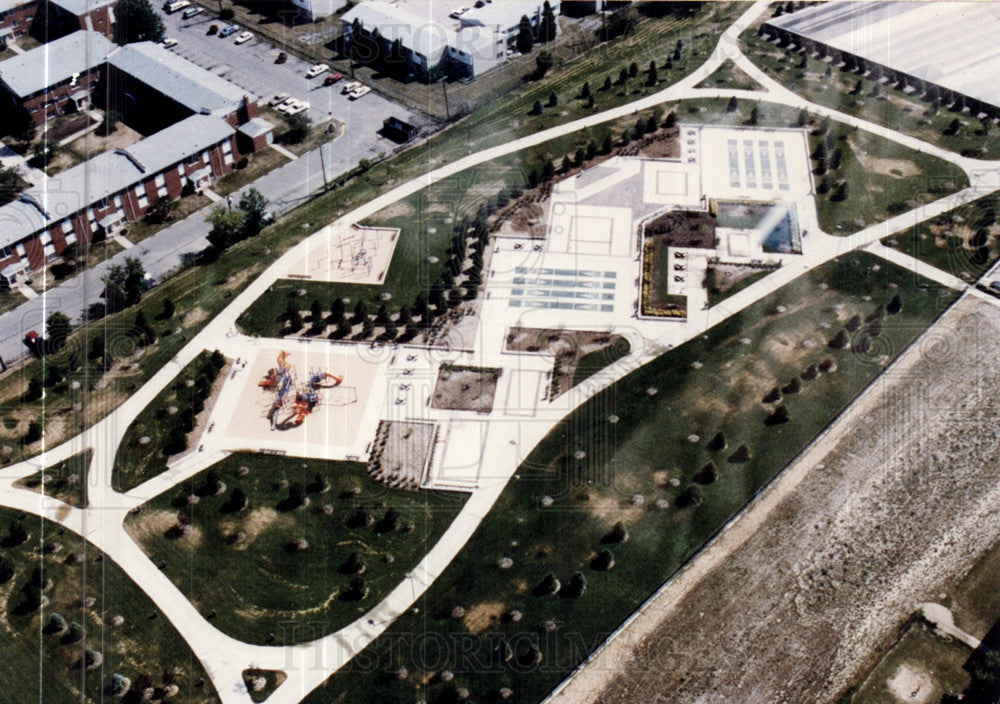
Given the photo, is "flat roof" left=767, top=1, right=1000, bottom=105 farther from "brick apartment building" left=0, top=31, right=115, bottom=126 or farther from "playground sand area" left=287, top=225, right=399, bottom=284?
"brick apartment building" left=0, top=31, right=115, bottom=126

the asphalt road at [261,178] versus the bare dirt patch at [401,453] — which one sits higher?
the asphalt road at [261,178]

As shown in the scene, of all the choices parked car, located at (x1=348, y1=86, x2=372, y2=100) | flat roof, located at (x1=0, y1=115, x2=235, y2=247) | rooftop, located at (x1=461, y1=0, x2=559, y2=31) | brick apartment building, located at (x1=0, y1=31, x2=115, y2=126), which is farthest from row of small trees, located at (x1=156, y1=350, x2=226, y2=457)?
rooftop, located at (x1=461, y1=0, x2=559, y2=31)

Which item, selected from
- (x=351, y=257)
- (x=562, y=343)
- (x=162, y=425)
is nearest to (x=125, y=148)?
(x=351, y=257)

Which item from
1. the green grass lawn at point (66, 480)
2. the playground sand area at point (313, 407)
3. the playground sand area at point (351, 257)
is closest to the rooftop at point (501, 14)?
the playground sand area at point (351, 257)

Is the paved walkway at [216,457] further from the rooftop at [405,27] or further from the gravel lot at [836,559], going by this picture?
the rooftop at [405,27]

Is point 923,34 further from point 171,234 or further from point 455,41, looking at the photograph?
point 171,234

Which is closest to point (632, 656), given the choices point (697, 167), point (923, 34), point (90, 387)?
point (90, 387)

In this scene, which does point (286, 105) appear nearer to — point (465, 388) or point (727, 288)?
point (465, 388)
